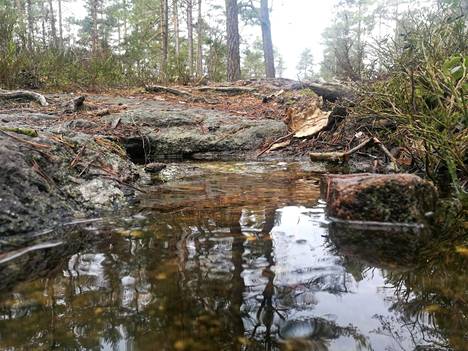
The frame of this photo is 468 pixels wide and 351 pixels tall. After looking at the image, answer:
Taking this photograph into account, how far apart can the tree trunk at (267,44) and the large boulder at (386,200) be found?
1453cm

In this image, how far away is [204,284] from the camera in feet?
4.98

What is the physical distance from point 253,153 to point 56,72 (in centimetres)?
634

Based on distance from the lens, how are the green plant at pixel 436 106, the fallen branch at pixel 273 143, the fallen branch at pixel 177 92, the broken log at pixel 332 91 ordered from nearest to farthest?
1. the green plant at pixel 436 106
2. the fallen branch at pixel 273 143
3. the broken log at pixel 332 91
4. the fallen branch at pixel 177 92

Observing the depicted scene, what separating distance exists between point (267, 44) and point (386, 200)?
53.2ft

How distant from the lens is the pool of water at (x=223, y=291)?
1158 mm

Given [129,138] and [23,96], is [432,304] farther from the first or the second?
[23,96]

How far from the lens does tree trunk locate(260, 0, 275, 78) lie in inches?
646

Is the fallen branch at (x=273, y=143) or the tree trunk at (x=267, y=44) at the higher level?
the tree trunk at (x=267, y=44)

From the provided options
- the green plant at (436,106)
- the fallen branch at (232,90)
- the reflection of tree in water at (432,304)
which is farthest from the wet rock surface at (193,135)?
the reflection of tree in water at (432,304)

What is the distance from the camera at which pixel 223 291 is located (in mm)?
1464

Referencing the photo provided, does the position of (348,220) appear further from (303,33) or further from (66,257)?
(303,33)

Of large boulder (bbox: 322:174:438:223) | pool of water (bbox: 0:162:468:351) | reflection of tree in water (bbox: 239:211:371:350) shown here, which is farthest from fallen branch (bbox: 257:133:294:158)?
reflection of tree in water (bbox: 239:211:371:350)

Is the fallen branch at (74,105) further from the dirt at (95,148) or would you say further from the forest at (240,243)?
the forest at (240,243)

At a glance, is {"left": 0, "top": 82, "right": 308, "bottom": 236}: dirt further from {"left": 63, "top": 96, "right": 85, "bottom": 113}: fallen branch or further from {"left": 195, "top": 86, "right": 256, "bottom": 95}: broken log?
{"left": 195, "top": 86, "right": 256, "bottom": 95}: broken log
